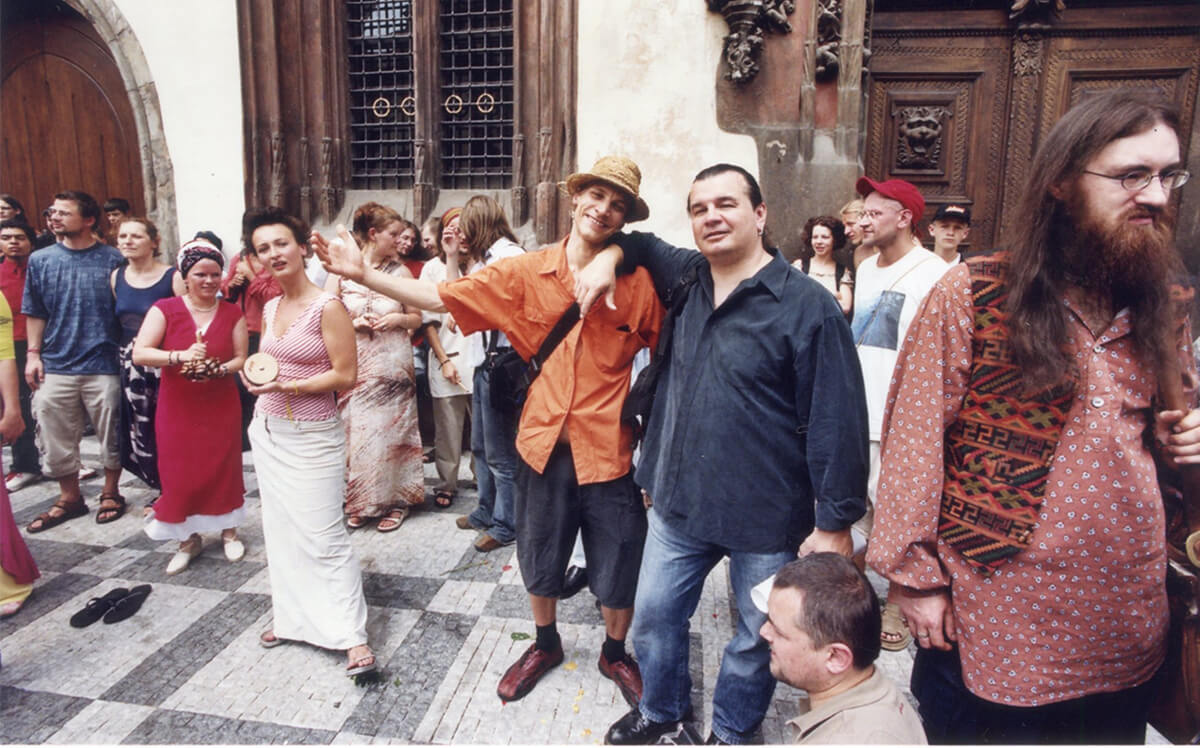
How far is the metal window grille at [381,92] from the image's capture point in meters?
7.03

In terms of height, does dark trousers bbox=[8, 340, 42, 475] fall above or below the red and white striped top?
below

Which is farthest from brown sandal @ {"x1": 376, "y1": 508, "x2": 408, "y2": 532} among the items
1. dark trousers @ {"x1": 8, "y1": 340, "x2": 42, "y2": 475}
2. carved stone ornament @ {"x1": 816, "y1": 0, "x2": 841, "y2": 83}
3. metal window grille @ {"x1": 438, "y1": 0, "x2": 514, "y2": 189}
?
carved stone ornament @ {"x1": 816, "y1": 0, "x2": 841, "y2": 83}

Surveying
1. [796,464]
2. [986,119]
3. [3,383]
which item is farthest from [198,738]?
[986,119]

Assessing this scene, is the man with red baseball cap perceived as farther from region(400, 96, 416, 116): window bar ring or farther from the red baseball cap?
region(400, 96, 416, 116): window bar ring

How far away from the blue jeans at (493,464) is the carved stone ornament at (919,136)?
4.51m

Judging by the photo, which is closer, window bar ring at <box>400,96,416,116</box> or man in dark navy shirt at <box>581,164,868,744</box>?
man in dark navy shirt at <box>581,164,868,744</box>

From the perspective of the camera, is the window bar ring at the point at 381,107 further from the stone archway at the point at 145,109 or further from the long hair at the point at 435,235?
the long hair at the point at 435,235

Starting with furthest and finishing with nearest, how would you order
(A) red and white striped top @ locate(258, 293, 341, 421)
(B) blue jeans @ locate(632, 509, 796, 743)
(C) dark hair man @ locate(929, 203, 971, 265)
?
(C) dark hair man @ locate(929, 203, 971, 265) < (A) red and white striped top @ locate(258, 293, 341, 421) < (B) blue jeans @ locate(632, 509, 796, 743)

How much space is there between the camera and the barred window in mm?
6836

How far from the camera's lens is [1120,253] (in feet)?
4.65

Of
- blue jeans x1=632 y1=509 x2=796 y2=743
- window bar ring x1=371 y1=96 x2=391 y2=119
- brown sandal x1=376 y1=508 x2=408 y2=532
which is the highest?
window bar ring x1=371 y1=96 x2=391 y2=119

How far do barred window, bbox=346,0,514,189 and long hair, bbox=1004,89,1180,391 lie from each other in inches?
243

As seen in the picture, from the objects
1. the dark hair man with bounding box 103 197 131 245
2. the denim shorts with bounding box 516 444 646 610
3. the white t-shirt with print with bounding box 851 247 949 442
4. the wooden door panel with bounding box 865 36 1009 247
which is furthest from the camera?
the dark hair man with bounding box 103 197 131 245

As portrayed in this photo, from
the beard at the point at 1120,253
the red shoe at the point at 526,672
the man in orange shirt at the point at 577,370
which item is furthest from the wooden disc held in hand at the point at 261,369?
the beard at the point at 1120,253
